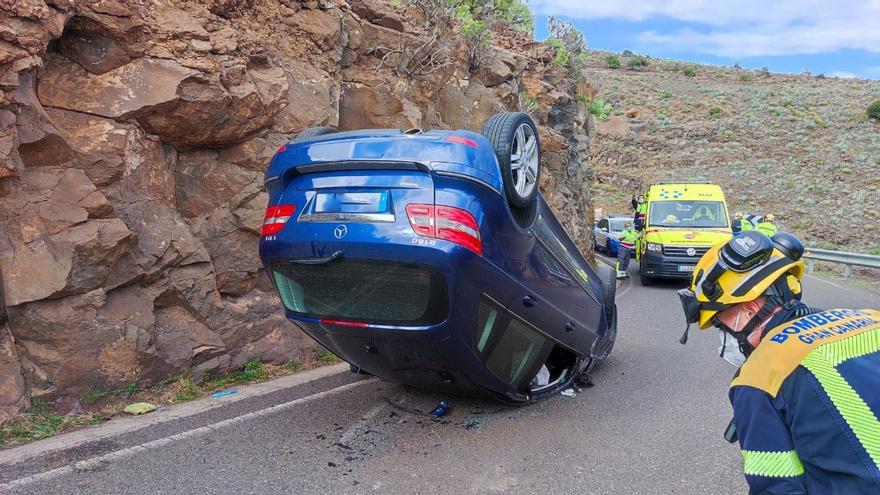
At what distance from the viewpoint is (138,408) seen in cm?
504

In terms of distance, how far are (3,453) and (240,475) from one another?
167 centimetres

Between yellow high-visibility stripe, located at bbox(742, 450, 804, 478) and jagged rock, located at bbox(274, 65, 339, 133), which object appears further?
jagged rock, located at bbox(274, 65, 339, 133)

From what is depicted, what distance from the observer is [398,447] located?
4422mm

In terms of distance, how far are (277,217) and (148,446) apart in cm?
183

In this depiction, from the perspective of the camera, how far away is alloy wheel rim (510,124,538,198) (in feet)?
14.4

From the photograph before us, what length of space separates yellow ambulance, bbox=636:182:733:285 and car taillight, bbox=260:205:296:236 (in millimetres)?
11601

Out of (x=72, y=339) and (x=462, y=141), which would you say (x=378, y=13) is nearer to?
(x=462, y=141)

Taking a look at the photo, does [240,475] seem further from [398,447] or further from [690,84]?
[690,84]

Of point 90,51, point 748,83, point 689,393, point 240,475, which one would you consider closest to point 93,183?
point 90,51

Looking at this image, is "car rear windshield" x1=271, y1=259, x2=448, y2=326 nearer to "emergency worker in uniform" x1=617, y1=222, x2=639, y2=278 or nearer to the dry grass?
the dry grass

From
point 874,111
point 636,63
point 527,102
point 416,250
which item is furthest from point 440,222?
point 636,63

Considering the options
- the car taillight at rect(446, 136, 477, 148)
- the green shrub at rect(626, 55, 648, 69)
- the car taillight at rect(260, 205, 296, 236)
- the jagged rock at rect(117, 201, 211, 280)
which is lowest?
the jagged rock at rect(117, 201, 211, 280)

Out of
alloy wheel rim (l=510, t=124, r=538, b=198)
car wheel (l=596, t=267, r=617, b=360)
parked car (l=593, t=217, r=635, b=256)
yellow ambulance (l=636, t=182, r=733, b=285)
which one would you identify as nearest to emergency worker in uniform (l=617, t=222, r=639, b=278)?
yellow ambulance (l=636, t=182, r=733, b=285)

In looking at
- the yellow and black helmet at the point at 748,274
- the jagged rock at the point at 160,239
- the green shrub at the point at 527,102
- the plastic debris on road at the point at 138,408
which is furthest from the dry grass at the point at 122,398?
the green shrub at the point at 527,102
